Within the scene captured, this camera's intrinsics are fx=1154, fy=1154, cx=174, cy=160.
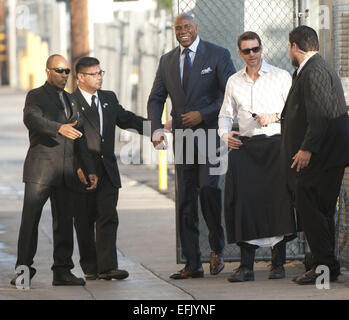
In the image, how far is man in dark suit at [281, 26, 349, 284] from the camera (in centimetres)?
840

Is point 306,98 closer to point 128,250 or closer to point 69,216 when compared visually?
point 69,216

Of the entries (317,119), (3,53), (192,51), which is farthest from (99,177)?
(3,53)

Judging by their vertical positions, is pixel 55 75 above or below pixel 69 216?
above

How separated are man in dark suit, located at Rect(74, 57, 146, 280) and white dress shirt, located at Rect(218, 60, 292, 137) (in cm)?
101

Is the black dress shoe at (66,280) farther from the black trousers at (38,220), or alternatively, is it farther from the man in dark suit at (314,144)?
the man in dark suit at (314,144)

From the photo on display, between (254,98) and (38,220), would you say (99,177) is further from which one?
(254,98)

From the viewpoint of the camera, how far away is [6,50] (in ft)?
290

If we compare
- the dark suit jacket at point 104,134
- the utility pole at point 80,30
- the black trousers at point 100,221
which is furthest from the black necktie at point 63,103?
the utility pole at point 80,30

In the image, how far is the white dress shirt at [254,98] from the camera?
8.98 meters

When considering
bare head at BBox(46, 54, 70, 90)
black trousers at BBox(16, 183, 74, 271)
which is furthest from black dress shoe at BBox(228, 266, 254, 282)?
bare head at BBox(46, 54, 70, 90)

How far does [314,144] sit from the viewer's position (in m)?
8.34
